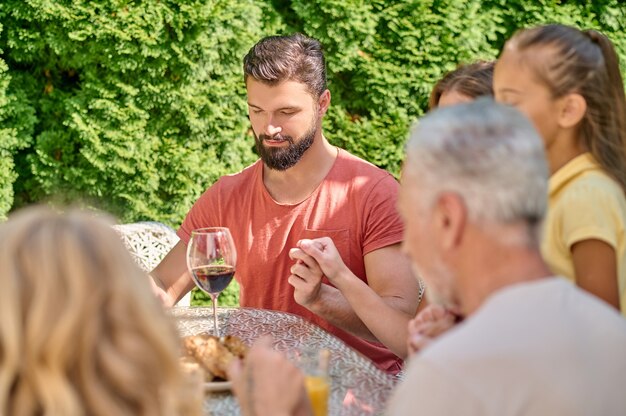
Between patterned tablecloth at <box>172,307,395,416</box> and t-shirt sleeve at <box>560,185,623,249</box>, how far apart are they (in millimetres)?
565

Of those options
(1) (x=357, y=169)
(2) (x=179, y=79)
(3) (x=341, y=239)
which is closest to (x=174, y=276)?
(3) (x=341, y=239)

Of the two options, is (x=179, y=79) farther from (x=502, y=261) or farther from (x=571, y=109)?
(x=502, y=261)

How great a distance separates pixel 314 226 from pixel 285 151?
0.93ft

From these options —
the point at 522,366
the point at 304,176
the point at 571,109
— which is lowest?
the point at 304,176

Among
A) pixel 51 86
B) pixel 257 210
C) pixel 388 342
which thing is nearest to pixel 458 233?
pixel 388 342

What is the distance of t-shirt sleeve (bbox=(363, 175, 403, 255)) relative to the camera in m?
2.89

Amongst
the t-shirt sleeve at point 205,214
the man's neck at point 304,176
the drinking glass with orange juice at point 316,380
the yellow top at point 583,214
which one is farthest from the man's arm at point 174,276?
the yellow top at point 583,214

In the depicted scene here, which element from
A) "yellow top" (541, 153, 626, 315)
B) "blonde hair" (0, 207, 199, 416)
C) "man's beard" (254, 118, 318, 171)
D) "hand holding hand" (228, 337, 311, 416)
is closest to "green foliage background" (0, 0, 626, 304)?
"man's beard" (254, 118, 318, 171)

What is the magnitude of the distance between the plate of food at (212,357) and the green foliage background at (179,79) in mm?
3082

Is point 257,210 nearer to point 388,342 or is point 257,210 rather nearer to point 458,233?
point 388,342

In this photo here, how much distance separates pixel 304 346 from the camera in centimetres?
244

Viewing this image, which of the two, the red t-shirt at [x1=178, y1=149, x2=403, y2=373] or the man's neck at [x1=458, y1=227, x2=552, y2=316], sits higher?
the man's neck at [x1=458, y1=227, x2=552, y2=316]

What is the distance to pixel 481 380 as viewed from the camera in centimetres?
119

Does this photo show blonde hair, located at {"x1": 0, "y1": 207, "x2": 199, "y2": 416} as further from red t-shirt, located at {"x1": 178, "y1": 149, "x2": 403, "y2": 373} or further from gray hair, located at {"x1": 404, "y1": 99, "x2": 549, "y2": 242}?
red t-shirt, located at {"x1": 178, "y1": 149, "x2": 403, "y2": 373}
